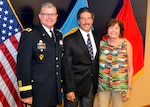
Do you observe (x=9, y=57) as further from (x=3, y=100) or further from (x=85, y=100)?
(x=85, y=100)

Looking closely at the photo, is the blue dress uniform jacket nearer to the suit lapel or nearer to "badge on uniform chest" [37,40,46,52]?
"badge on uniform chest" [37,40,46,52]

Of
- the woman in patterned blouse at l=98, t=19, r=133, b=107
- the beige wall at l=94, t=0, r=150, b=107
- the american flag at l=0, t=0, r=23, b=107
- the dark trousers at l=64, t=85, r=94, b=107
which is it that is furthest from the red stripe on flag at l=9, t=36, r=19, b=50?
the beige wall at l=94, t=0, r=150, b=107

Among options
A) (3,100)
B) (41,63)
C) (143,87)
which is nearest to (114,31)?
(41,63)

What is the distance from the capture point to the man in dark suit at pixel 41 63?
202cm

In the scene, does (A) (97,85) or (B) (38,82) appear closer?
(B) (38,82)

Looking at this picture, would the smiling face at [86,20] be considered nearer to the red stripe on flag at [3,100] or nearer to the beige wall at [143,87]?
the red stripe on flag at [3,100]

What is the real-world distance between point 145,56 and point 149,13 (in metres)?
0.64

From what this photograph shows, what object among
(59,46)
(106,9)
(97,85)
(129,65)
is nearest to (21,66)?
(59,46)

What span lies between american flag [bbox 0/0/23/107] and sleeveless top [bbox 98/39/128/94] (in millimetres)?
875

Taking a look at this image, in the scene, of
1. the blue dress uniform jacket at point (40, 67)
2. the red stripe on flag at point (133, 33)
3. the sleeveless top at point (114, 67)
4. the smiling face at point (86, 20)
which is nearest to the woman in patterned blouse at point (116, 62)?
the sleeveless top at point (114, 67)

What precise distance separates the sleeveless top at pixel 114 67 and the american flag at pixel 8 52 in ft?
2.87

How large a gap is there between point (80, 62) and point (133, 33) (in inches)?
52.0

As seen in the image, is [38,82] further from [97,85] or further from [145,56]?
[145,56]

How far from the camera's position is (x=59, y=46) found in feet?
7.23
